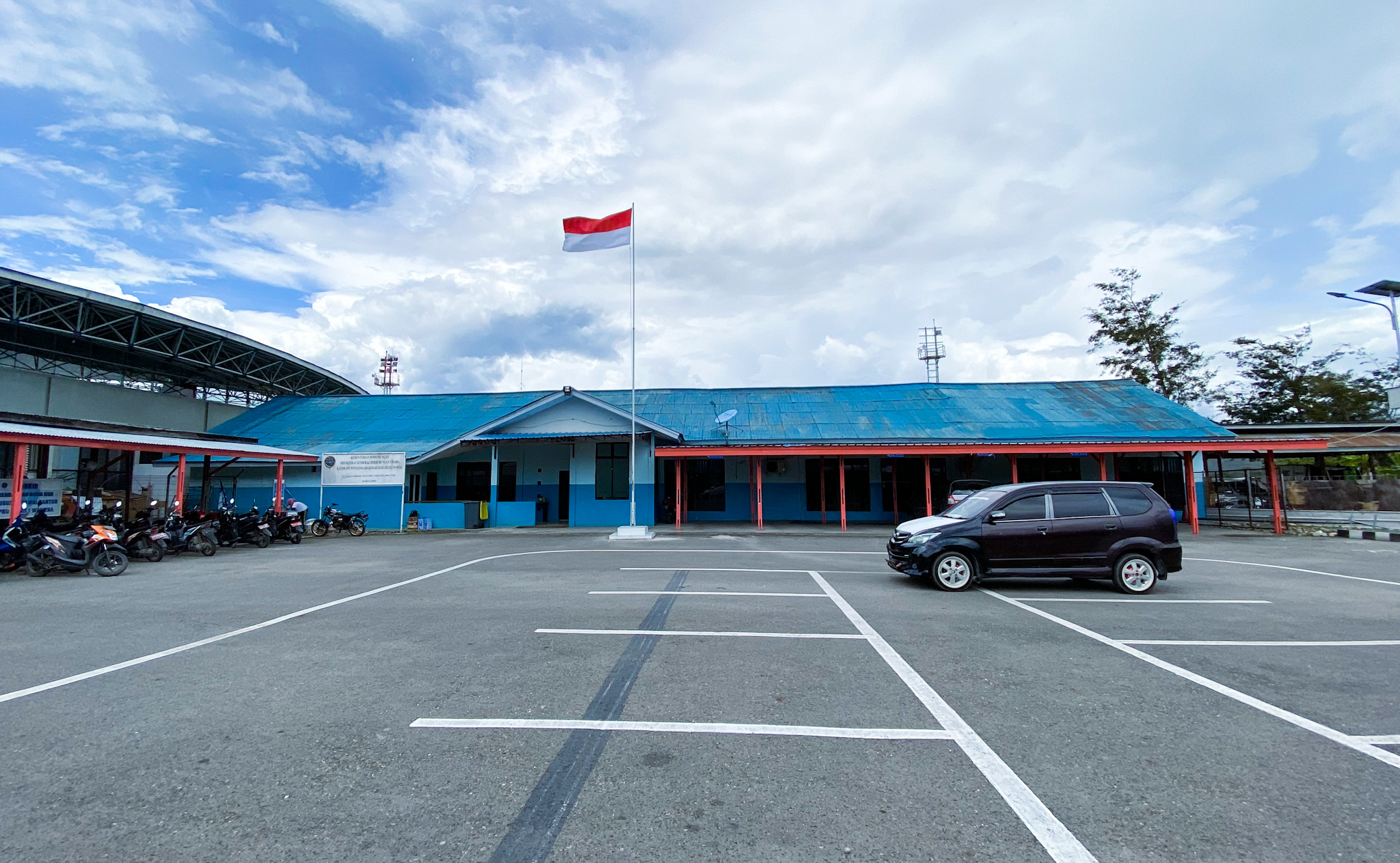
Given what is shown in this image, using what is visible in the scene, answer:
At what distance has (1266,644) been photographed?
623cm

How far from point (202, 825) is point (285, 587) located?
7.90m

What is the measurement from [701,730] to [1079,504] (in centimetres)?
764

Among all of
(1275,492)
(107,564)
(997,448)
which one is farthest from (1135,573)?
(107,564)

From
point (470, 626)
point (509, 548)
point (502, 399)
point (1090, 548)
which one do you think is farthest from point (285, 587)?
point (502, 399)

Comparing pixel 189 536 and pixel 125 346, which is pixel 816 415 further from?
pixel 125 346

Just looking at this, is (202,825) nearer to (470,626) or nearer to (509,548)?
(470,626)

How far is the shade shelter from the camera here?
1230cm

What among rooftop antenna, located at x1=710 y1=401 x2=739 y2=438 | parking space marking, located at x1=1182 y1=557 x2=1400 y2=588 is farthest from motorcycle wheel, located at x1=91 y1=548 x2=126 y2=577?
parking space marking, located at x1=1182 y1=557 x2=1400 y2=588

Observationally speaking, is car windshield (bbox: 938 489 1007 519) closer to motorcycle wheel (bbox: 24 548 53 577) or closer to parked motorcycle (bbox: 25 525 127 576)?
parked motorcycle (bbox: 25 525 127 576)

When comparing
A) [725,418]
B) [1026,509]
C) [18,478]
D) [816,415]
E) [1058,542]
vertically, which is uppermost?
[816,415]

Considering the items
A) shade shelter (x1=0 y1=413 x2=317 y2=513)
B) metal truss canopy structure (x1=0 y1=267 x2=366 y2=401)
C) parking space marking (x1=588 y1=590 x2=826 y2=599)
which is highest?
metal truss canopy structure (x1=0 y1=267 x2=366 y2=401)

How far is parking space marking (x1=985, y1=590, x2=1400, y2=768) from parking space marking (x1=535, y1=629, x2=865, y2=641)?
241cm

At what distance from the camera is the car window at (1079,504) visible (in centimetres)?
920

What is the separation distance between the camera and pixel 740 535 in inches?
733
